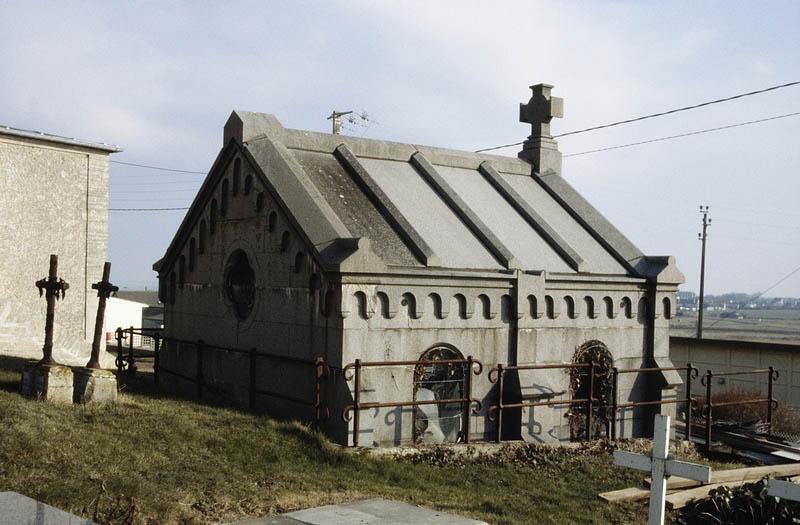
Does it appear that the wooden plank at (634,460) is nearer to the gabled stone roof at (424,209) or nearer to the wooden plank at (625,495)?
the wooden plank at (625,495)

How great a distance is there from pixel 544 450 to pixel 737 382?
13830 mm

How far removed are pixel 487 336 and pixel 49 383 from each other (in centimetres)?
672

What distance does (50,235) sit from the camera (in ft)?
84.4

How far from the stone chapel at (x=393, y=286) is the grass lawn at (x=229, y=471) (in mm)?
1207

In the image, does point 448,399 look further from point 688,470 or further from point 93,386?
point 688,470

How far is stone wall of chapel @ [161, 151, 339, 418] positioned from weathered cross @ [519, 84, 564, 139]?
7.45 meters

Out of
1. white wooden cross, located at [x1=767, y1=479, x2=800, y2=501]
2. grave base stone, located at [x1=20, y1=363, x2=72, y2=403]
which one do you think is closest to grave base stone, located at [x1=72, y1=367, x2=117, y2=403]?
grave base stone, located at [x1=20, y1=363, x2=72, y2=403]

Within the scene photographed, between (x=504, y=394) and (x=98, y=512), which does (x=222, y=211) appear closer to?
(x=504, y=394)

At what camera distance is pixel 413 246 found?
1362 cm

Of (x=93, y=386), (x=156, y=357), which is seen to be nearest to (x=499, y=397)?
(x=93, y=386)

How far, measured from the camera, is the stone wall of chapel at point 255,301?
1295 cm

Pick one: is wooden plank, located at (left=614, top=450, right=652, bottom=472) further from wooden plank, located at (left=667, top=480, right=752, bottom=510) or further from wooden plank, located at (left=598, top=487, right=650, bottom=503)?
wooden plank, located at (left=598, top=487, right=650, bottom=503)

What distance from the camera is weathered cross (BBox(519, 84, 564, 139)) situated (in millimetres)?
18828

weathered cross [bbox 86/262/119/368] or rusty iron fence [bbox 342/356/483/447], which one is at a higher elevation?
weathered cross [bbox 86/262/119/368]
